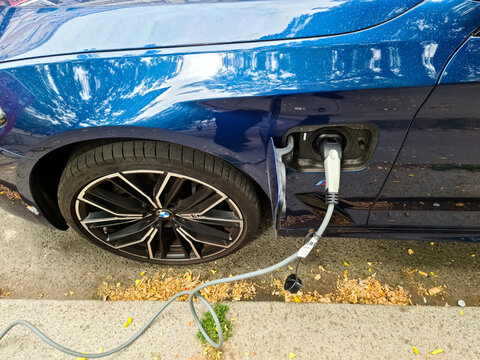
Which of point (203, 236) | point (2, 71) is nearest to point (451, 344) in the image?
point (203, 236)

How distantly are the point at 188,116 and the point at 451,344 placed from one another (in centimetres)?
154

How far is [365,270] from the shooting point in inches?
74.2

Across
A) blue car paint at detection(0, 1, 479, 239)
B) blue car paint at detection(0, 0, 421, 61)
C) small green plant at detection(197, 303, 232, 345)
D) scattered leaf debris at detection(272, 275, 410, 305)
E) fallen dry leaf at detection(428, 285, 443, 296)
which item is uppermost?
blue car paint at detection(0, 0, 421, 61)

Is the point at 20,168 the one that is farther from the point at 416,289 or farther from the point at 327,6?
the point at 416,289

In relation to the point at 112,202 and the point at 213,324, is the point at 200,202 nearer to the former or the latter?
the point at 112,202

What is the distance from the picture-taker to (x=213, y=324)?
1.64 metres

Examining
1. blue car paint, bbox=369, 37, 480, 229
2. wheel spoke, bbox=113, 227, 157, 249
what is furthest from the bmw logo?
blue car paint, bbox=369, 37, 480, 229

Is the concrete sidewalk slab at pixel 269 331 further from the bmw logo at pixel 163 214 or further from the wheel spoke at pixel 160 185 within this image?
the wheel spoke at pixel 160 185

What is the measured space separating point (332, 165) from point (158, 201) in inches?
31.0

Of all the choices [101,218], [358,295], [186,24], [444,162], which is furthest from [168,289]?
[444,162]

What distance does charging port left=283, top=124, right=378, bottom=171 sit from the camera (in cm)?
121

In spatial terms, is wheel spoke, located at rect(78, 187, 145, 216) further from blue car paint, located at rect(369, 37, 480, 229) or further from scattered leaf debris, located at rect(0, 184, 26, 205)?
blue car paint, located at rect(369, 37, 480, 229)

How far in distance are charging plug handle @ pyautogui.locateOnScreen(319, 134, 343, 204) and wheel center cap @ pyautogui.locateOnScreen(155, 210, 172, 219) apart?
0.77 meters

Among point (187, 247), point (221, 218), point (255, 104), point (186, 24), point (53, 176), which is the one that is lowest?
point (187, 247)
